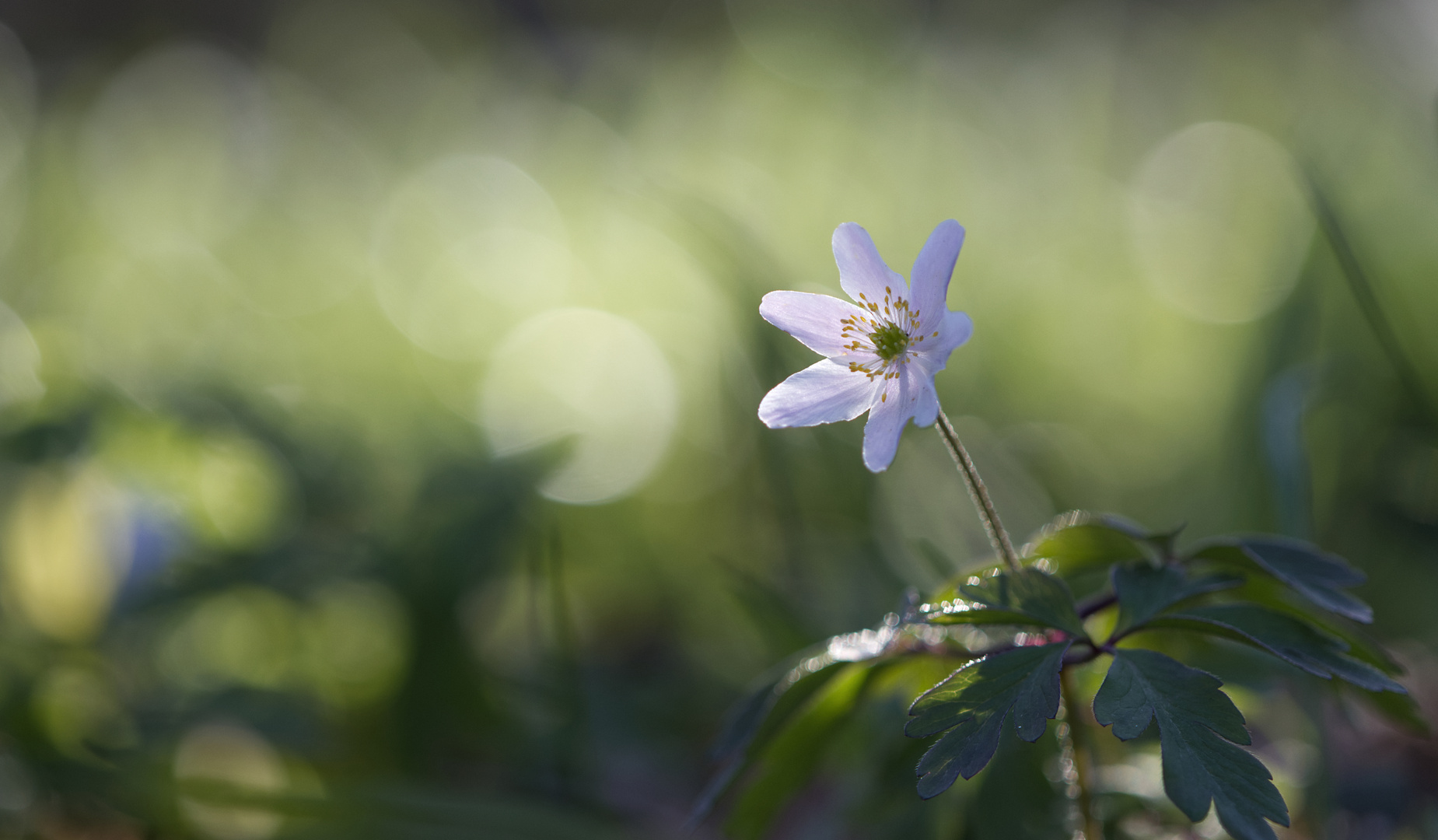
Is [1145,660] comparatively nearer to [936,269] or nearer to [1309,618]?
[1309,618]

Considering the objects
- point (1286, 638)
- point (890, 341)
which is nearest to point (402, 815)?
point (890, 341)

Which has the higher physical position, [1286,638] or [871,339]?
[871,339]

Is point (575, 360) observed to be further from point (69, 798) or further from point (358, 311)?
point (69, 798)

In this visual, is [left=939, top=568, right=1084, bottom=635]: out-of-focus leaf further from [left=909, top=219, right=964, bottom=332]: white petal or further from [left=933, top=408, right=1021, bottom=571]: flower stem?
[left=909, top=219, right=964, bottom=332]: white petal

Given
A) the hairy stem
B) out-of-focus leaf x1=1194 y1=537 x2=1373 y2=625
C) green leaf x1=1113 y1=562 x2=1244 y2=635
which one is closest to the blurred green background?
the hairy stem

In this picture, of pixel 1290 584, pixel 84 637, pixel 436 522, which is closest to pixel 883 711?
pixel 1290 584
